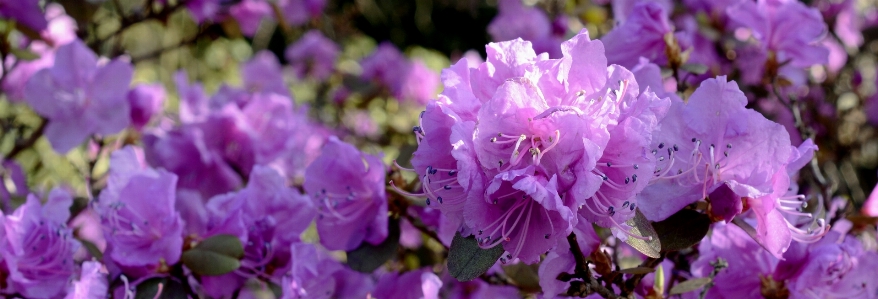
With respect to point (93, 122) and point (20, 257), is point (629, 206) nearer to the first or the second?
point (20, 257)

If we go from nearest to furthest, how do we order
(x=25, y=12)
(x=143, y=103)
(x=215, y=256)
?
1. (x=215, y=256)
2. (x=25, y=12)
3. (x=143, y=103)

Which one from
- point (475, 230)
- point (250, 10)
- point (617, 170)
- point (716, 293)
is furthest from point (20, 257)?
point (250, 10)

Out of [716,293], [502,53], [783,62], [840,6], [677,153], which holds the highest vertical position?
[502,53]

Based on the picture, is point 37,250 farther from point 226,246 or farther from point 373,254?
point 373,254

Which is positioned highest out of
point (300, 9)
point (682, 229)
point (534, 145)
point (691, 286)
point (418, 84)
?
point (534, 145)

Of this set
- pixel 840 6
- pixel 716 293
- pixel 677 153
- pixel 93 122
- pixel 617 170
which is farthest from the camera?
pixel 840 6

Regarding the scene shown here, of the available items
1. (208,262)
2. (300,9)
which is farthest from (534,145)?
(300,9)
